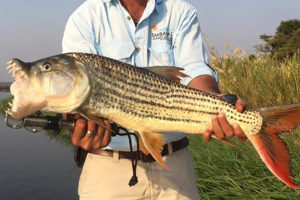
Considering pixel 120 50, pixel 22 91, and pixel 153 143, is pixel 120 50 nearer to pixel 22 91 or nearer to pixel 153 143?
pixel 153 143

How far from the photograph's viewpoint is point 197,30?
387 centimetres

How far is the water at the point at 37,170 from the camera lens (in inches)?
476

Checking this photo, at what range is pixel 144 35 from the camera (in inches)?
147

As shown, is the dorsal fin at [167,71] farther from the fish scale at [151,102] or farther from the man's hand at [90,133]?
the man's hand at [90,133]

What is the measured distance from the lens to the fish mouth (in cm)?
248

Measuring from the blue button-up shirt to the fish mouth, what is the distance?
939mm

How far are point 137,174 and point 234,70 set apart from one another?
7.70 m

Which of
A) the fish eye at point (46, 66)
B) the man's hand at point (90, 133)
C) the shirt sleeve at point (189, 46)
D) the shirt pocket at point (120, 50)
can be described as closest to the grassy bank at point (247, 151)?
the shirt sleeve at point (189, 46)

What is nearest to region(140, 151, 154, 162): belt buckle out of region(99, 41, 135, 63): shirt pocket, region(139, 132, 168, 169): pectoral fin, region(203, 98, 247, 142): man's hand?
region(139, 132, 168, 169): pectoral fin

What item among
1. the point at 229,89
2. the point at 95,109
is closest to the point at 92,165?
the point at 95,109

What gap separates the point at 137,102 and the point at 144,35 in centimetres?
115

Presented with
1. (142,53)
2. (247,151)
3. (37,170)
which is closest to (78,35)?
(142,53)

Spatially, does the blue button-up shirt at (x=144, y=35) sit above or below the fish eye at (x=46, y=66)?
above

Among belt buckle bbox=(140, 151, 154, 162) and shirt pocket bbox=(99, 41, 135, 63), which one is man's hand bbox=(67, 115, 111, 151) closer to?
belt buckle bbox=(140, 151, 154, 162)
